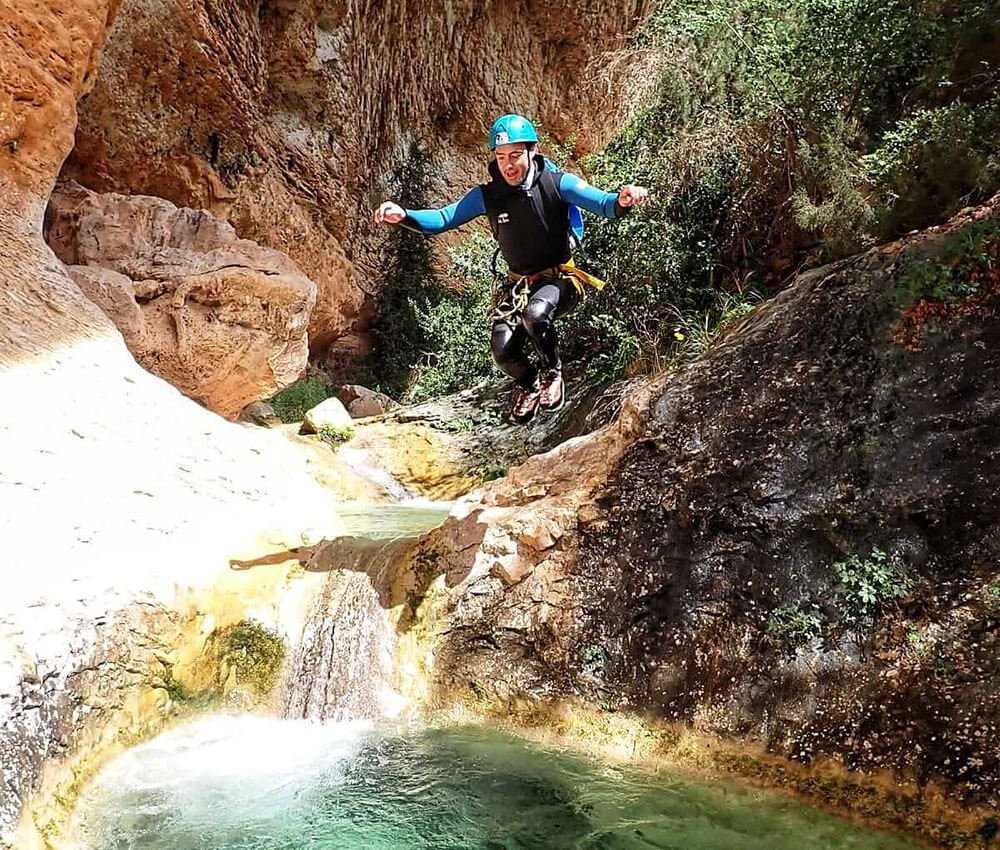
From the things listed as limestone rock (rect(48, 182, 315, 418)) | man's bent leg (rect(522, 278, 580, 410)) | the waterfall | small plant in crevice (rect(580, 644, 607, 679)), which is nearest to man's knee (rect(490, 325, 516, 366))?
man's bent leg (rect(522, 278, 580, 410))

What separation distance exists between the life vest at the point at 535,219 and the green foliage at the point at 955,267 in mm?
1957

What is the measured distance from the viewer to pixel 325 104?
14383 millimetres

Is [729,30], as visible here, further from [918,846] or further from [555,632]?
[918,846]

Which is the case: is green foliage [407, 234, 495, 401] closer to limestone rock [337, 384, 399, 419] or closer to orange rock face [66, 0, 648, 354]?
limestone rock [337, 384, 399, 419]

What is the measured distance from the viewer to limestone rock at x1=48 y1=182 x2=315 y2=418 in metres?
8.12

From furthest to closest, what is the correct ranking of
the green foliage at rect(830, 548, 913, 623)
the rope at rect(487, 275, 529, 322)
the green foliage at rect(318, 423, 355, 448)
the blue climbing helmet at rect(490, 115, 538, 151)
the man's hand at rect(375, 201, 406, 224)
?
the green foliage at rect(318, 423, 355, 448) → the rope at rect(487, 275, 529, 322) → the man's hand at rect(375, 201, 406, 224) → the blue climbing helmet at rect(490, 115, 538, 151) → the green foliage at rect(830, 548, 913, 623)

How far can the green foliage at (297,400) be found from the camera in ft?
46.4

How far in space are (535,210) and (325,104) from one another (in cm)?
1196

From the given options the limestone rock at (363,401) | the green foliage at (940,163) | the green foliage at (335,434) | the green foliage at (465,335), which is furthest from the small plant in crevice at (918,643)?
the limestone rock at (363,401)

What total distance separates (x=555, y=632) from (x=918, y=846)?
1870 millimetres

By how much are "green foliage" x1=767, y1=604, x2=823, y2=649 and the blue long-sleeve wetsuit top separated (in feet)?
7.54

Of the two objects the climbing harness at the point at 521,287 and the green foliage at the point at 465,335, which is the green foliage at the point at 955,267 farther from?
the green foliage at the point at 465,335

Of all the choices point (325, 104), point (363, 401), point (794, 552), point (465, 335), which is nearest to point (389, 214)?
point (794, 552)

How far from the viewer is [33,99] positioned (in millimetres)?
5742
